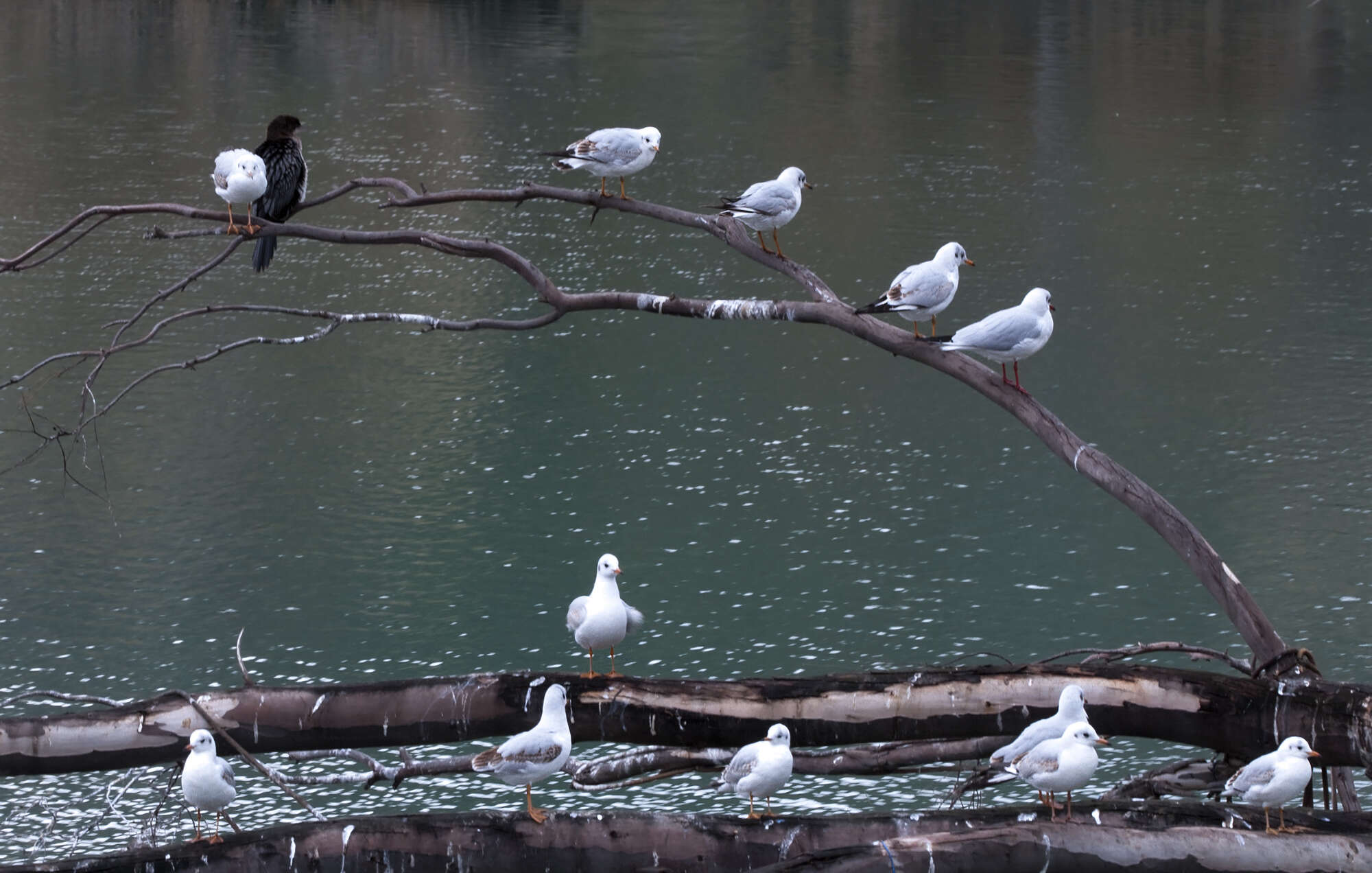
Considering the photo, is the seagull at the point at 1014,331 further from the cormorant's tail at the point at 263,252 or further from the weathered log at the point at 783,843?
the cormorant's tail at the point at 263,252

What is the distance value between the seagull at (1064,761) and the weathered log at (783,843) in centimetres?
11

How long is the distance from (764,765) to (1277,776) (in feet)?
5.97

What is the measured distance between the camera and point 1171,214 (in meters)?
21.0

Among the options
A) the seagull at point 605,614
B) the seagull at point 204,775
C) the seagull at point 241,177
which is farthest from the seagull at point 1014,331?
the seagull at point 241,177

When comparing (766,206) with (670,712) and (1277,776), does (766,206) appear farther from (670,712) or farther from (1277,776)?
(1277,776)

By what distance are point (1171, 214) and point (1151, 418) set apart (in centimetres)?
756

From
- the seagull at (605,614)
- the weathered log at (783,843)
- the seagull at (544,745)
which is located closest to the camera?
the weathered log at (783,843)

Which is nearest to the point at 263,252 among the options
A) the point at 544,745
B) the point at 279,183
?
the point at 279,183

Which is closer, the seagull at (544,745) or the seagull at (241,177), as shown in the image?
the seagull at (544,745)

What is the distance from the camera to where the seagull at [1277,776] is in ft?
17.4

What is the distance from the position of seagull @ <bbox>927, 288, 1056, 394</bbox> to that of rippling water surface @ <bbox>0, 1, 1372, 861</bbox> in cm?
293

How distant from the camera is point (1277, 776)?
5312 millimetres

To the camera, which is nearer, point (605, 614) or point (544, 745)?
point (544, 745)

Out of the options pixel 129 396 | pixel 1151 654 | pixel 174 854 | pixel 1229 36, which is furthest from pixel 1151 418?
pixel 1229 36
